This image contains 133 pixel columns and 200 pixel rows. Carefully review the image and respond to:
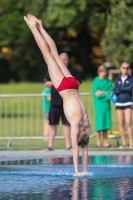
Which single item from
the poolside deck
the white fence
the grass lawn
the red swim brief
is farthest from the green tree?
the red swim brief

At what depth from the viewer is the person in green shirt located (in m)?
17.3

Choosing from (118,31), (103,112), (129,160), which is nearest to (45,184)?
(129,160)

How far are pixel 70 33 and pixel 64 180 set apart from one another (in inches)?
1724

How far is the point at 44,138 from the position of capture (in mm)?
18266

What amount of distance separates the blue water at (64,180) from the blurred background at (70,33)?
2898 centimetres

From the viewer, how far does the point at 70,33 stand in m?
53.8

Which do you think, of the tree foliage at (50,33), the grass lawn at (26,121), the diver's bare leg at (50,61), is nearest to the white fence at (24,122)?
the grass lawn at (26,121)

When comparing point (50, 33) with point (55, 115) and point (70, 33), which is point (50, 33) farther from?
point (55, 115)

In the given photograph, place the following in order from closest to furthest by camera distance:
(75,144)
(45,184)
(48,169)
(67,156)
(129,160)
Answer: (45,184), (75,144), (48,169), (129,160), (67,156)

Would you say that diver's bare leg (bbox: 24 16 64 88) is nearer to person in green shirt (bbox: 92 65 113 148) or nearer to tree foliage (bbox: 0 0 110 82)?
person in green shirt (bbox: 92 65 113 148)

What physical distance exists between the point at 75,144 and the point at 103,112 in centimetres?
668

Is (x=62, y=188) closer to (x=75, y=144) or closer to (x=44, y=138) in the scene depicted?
(x=75, y=144)

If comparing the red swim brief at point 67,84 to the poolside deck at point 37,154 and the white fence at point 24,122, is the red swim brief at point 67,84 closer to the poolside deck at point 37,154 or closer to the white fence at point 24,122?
the poolside deck at point 37,154

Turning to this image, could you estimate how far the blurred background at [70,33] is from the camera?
42625 millimetres
